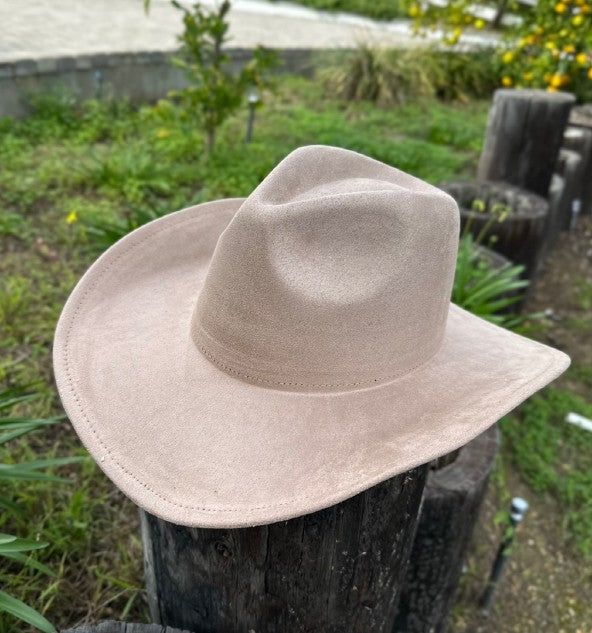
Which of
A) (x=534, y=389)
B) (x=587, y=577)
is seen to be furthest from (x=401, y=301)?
(x=587, y=577)

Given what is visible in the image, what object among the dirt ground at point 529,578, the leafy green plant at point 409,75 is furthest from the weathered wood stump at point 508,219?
the leafy green plant at point 409,75

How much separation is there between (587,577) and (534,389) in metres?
1.84

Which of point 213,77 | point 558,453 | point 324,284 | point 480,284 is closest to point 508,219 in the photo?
point 480,284

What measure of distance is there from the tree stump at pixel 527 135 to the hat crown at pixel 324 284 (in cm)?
350

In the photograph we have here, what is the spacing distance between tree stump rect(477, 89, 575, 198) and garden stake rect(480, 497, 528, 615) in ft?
9.04

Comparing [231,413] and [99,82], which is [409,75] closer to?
[99,82]

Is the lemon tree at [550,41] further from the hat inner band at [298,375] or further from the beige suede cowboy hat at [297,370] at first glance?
the hat inner band at [298,375]

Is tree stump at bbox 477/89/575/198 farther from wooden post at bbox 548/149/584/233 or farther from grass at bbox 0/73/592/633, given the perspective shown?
grass at bbox 0/73/592/633

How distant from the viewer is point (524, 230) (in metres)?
3.86

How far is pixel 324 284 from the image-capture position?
1283 mm

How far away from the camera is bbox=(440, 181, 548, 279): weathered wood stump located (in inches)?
149

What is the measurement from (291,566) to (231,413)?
1.21 ft

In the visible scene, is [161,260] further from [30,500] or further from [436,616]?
[436,616]

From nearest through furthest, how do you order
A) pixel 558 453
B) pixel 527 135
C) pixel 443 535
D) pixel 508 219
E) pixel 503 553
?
pixel 443 535 < pixel 503 553 < pixel 558 453 < pixel 508 219 < pixel 527 135
